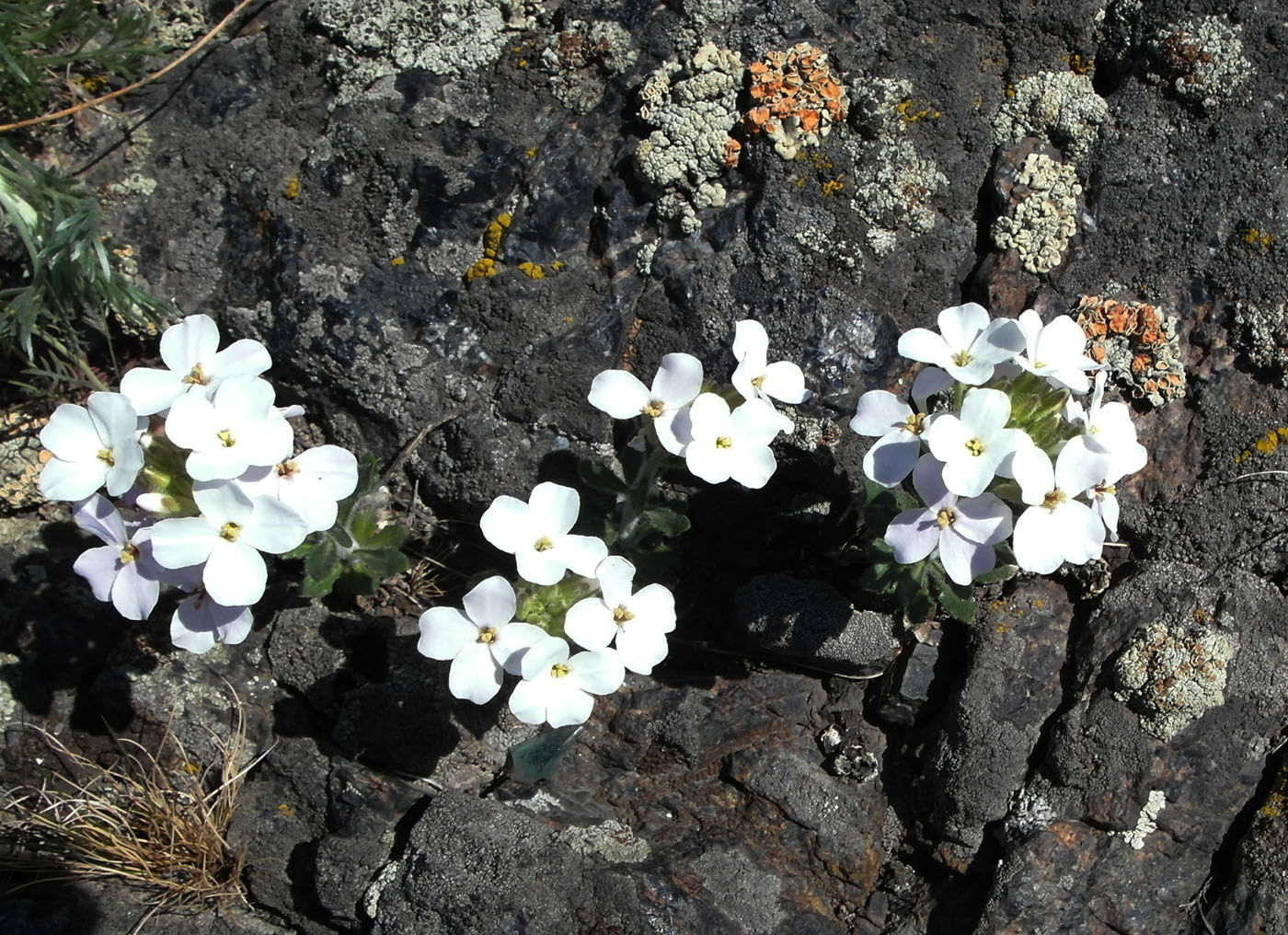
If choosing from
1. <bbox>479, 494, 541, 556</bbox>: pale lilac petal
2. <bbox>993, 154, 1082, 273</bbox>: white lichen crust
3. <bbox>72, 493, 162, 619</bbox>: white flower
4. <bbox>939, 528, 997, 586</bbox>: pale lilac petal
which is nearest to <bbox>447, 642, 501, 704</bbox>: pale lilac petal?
<bbox>479, 494, 541, 556</bbox>: pale lilac petal

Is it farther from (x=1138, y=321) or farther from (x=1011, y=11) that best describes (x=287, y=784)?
(x=1011, y=11)

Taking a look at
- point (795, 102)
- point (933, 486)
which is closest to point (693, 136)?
point (795, 102)

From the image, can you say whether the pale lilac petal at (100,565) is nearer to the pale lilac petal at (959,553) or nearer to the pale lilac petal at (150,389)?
the pale lilac petal at (150,389)

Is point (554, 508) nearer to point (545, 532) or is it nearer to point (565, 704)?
point (545, 532)

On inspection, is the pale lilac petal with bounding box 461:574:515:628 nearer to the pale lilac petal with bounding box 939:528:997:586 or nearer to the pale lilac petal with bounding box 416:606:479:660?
the pale lilac petal with bounding box 416:606:479:660

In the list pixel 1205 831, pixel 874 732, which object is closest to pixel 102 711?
pixel 874 732

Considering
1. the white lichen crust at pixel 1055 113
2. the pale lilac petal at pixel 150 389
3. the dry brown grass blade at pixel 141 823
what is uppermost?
the white lichen crust at pixel 1055 113

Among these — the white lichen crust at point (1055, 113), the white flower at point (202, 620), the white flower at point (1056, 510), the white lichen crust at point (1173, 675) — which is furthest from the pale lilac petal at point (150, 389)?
the white lichen crust at point (1173, 675)
